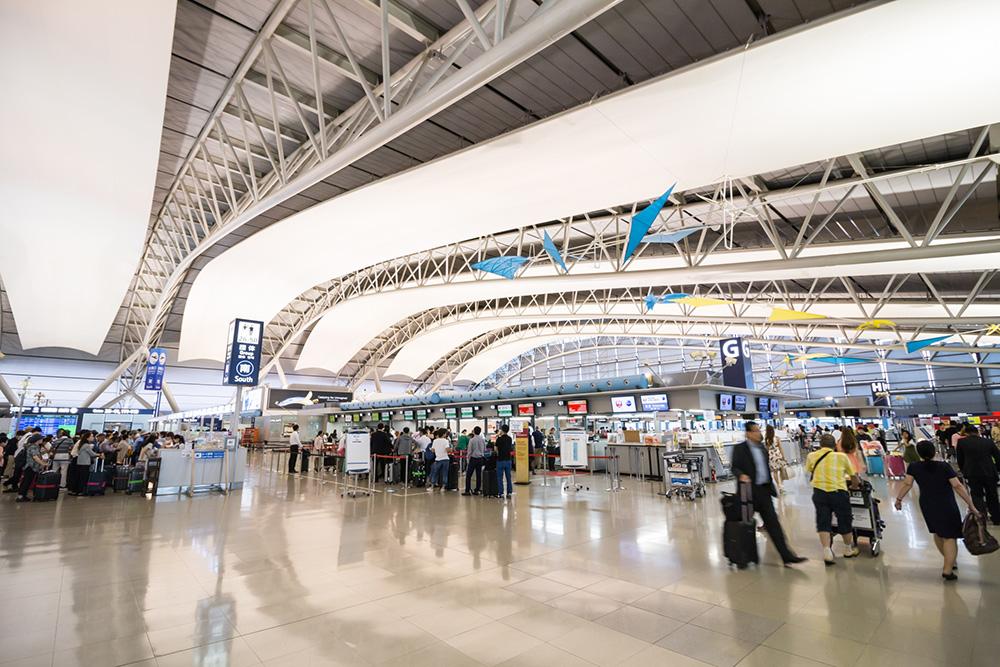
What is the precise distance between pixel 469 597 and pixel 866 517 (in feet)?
17.4

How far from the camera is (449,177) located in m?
9.92

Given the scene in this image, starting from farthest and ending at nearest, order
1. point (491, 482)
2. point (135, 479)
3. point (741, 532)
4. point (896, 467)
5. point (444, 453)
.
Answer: point (896, 467) < point (444, 453) < point (135, 479) < point (491, 482) < point (741, 532)

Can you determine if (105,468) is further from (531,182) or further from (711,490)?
(711,490)

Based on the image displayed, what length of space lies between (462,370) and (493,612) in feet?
142

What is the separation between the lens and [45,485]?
10.7 m

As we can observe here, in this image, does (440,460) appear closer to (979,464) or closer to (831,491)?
(831,491)

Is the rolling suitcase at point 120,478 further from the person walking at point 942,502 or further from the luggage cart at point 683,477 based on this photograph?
the person walking at point 942,502

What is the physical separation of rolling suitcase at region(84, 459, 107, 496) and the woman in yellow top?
615 inches

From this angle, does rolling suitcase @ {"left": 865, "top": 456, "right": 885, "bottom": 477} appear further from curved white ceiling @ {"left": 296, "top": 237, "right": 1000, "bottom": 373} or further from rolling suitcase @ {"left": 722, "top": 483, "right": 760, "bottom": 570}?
rolling suitcase @ {"left": 722, "top": 483, "right": 760, "bottom": 570}

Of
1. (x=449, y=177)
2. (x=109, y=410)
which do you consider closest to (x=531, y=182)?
(x=449, y=177)

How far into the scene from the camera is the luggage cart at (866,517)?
581 cm

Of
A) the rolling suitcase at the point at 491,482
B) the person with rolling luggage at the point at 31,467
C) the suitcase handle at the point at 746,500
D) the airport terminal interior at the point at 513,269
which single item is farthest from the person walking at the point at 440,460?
the person with rolling luggage at the point at 31,467

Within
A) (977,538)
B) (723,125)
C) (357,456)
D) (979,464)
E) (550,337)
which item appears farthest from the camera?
(550,337)

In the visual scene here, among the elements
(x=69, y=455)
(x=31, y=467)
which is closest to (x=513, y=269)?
(x=69, y=455)
